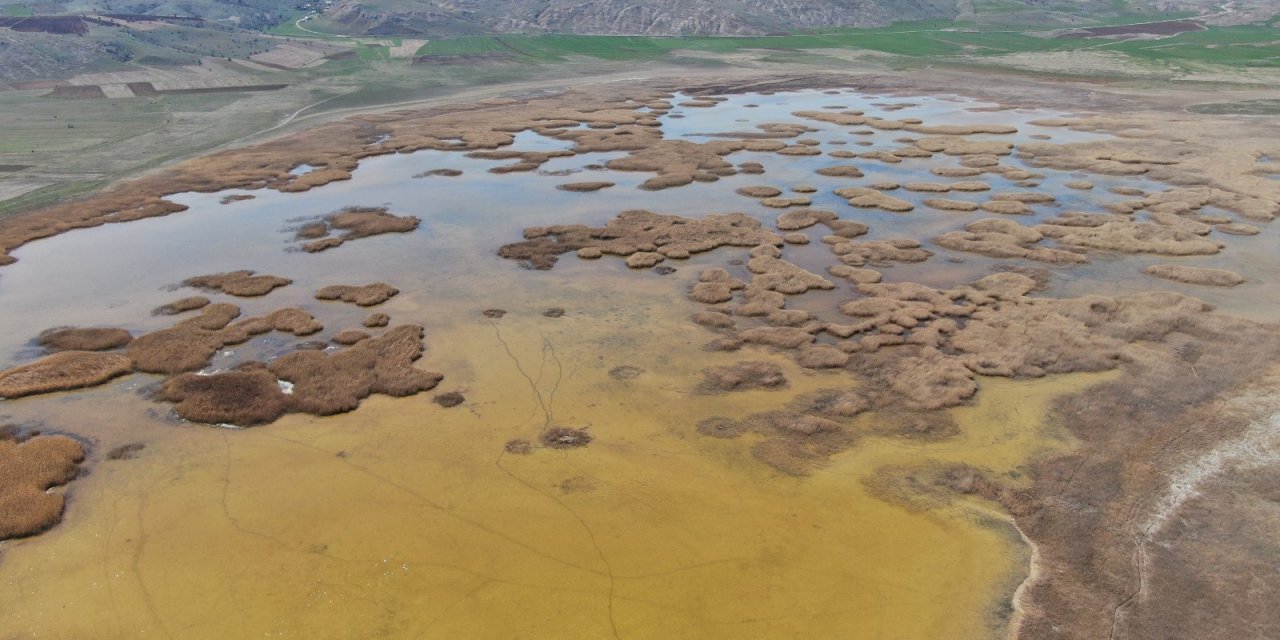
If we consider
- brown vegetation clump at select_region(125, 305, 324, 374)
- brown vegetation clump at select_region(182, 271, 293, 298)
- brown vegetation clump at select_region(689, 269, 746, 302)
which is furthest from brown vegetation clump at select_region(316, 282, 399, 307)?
brown vegetation clump at select_region(689, 269, 746, 302)

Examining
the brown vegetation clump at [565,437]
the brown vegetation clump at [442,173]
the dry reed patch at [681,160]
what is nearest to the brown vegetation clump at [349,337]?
the brown vegetation clump at [565,437]

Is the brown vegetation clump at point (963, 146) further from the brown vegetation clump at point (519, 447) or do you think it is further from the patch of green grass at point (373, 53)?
the patch of green grass at point (373, 53)

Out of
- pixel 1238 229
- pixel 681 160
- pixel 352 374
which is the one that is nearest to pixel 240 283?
pixel 352 374

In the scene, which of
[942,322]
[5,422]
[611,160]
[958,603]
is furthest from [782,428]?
[611,160]

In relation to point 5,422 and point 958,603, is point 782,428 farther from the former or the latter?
point 5,422

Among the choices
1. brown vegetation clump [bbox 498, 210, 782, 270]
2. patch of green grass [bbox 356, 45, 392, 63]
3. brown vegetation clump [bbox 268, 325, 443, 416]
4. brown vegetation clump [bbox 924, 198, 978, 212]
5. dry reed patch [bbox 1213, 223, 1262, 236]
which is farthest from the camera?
patch of green grass [bbox 356, 45, 392, 63]

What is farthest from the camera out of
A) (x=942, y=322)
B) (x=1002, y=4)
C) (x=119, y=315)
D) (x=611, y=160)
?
(x=1002, y=4)

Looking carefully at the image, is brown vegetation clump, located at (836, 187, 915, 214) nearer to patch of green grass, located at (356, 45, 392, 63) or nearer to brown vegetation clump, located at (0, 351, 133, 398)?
brown vegetation clump, located at (0, 351, 133, 398)
